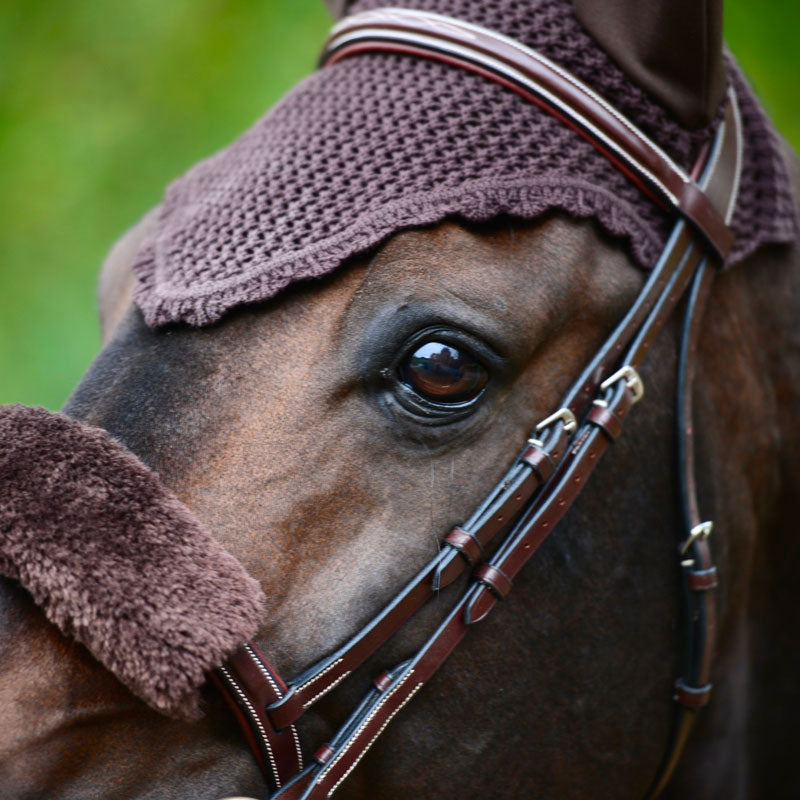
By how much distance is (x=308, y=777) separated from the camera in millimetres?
1489

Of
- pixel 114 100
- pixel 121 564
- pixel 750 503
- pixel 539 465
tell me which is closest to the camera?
pixel 121 564

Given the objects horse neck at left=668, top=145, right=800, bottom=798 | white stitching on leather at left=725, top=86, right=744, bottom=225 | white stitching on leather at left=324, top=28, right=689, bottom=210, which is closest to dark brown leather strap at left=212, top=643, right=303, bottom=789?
horse neck at left=668, top=145, right=800, bottom=798

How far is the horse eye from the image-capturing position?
1.55 m

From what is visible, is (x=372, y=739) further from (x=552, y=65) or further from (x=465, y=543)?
(x=552, y=65)

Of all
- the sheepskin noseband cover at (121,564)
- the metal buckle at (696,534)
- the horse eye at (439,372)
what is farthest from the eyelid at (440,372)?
the metal buckle at (696,534)

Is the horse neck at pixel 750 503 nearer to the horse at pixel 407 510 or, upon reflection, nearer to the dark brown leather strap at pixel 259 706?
the horse at pixel 407 510

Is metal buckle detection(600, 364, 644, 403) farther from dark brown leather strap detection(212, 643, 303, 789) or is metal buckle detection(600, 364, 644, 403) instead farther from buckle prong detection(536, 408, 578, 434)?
dark brown leather strap detection(212, 643, 303, 789)

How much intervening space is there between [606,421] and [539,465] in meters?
0.14

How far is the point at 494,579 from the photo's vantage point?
156 centimetres

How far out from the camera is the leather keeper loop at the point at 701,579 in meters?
1.77

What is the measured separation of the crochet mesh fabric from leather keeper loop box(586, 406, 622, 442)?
0.88ft

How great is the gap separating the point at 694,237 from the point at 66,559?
114 centimetres

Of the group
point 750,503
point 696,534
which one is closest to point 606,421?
point 696,534

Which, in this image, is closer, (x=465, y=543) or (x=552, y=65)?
(x=465, y=543)
